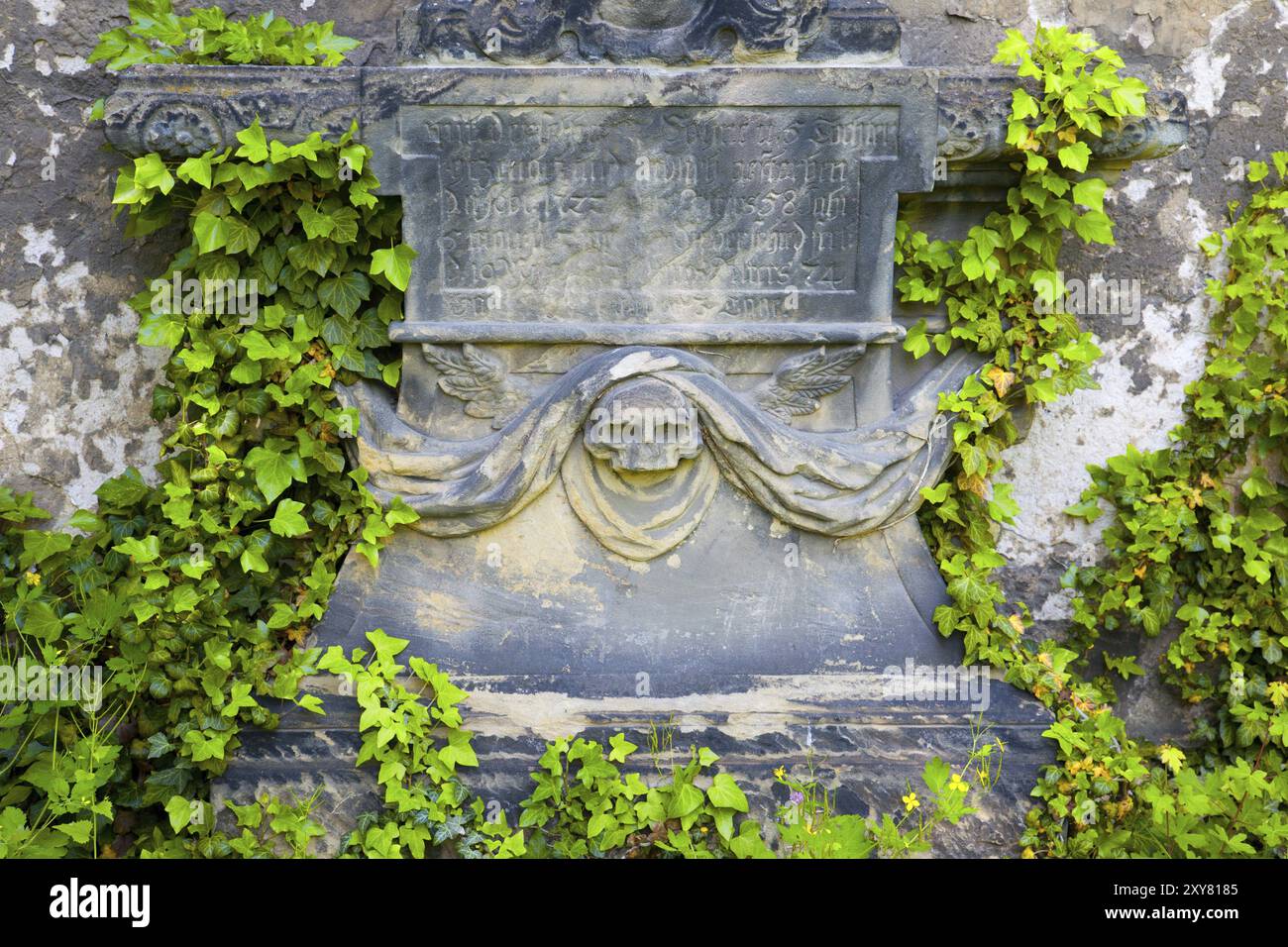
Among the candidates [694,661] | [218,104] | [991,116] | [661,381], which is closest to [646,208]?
[661,381]

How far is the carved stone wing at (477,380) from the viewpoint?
3.33m

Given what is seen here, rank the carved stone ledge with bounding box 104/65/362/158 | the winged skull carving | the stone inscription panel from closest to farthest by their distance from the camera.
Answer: the carved stone ledge with bounding box 104/65/362/158
the stone inscription panel
the winged skull carving

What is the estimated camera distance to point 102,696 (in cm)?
339

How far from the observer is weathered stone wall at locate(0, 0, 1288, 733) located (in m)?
3.60

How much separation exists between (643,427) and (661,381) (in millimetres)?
136

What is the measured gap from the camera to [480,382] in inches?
132

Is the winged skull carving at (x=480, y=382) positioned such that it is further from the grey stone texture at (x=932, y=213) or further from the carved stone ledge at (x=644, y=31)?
the grey stone texture at (x=932, y=213)

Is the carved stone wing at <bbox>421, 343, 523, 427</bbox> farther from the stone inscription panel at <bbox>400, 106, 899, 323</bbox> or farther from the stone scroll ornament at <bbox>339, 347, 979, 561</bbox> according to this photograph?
the stone inscription panel at <bbox>400, 106, 899, 323</bbox>

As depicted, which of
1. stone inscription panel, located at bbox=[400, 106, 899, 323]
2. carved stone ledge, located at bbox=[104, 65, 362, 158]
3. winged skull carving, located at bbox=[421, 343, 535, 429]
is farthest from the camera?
winged skull carving, located at bbox=[421, 343, 535, 429]

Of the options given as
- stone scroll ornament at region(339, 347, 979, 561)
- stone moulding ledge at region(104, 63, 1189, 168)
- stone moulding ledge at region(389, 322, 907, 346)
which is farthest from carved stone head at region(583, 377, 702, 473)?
stone moulding ledge at region(104, 63, 1189, 168)

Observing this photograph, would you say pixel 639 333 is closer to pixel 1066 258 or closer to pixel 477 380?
pixel 477 380
